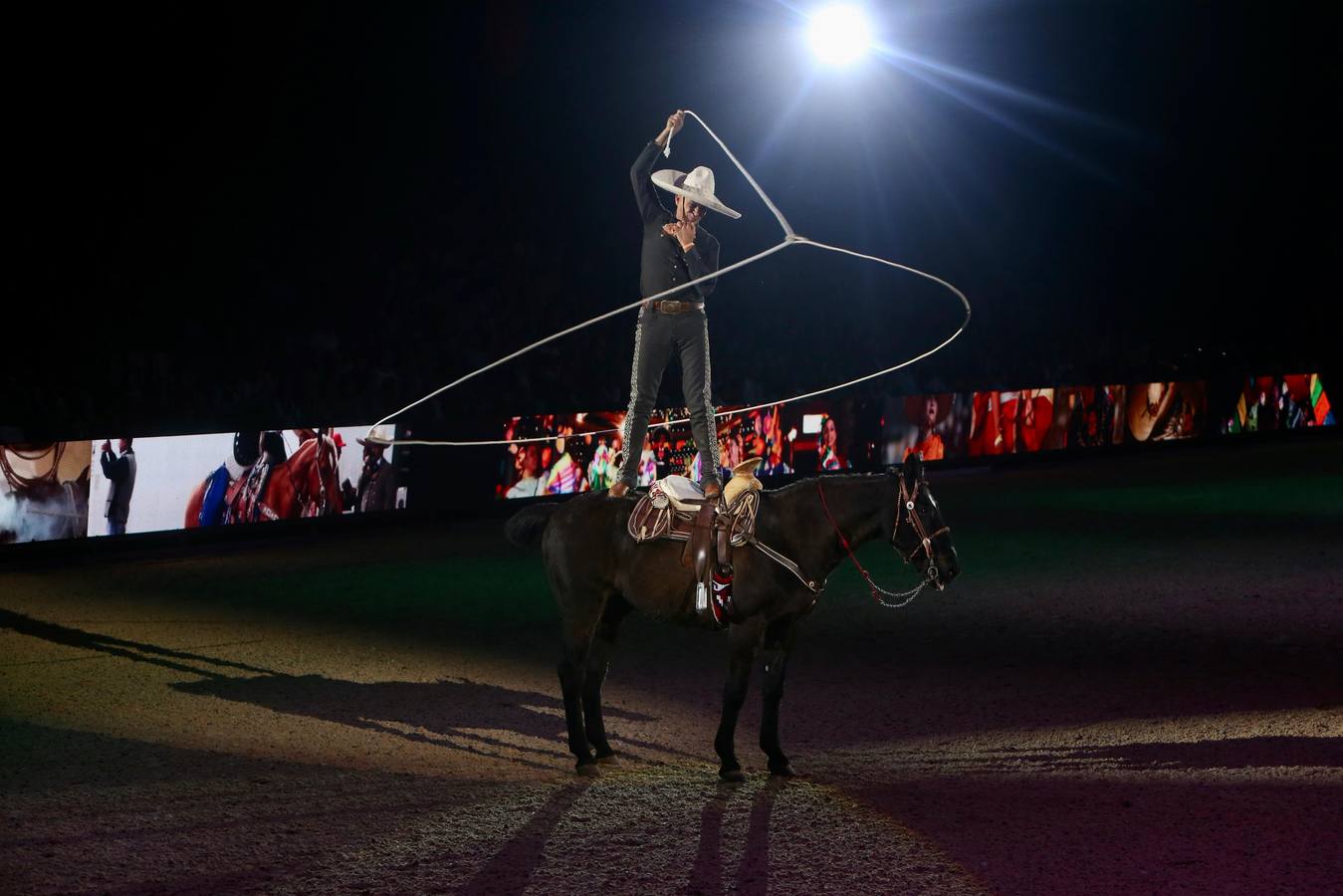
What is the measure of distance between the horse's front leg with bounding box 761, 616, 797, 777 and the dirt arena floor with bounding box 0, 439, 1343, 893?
0.17 meters

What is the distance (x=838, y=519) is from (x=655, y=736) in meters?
2.31

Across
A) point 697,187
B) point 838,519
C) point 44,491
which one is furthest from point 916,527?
point 44,491

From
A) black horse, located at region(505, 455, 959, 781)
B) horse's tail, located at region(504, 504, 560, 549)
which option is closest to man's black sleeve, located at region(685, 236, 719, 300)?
black horse, located at region(505, 455, 959, 781)

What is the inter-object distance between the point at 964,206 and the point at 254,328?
25.3 metres

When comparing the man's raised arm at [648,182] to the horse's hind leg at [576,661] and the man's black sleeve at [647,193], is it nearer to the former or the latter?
the man's black sleeve at [647,193]

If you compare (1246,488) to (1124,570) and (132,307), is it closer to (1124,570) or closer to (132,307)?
(1124,570)

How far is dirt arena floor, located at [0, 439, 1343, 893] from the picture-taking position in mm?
6727

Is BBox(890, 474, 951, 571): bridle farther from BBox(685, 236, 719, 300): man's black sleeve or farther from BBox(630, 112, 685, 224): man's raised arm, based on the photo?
BBox(630, 112, 685, 224): man's raised arm

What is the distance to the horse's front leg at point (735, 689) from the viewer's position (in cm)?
831

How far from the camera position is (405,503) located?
21578 mm

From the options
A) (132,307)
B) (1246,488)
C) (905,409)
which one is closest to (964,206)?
(905,409)

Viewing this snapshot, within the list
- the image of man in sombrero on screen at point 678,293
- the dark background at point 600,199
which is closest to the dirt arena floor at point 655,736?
the image of man in sombrero on screen at point 678,293

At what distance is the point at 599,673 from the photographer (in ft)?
29.8

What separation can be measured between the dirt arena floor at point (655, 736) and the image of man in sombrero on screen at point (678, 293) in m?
2.26
